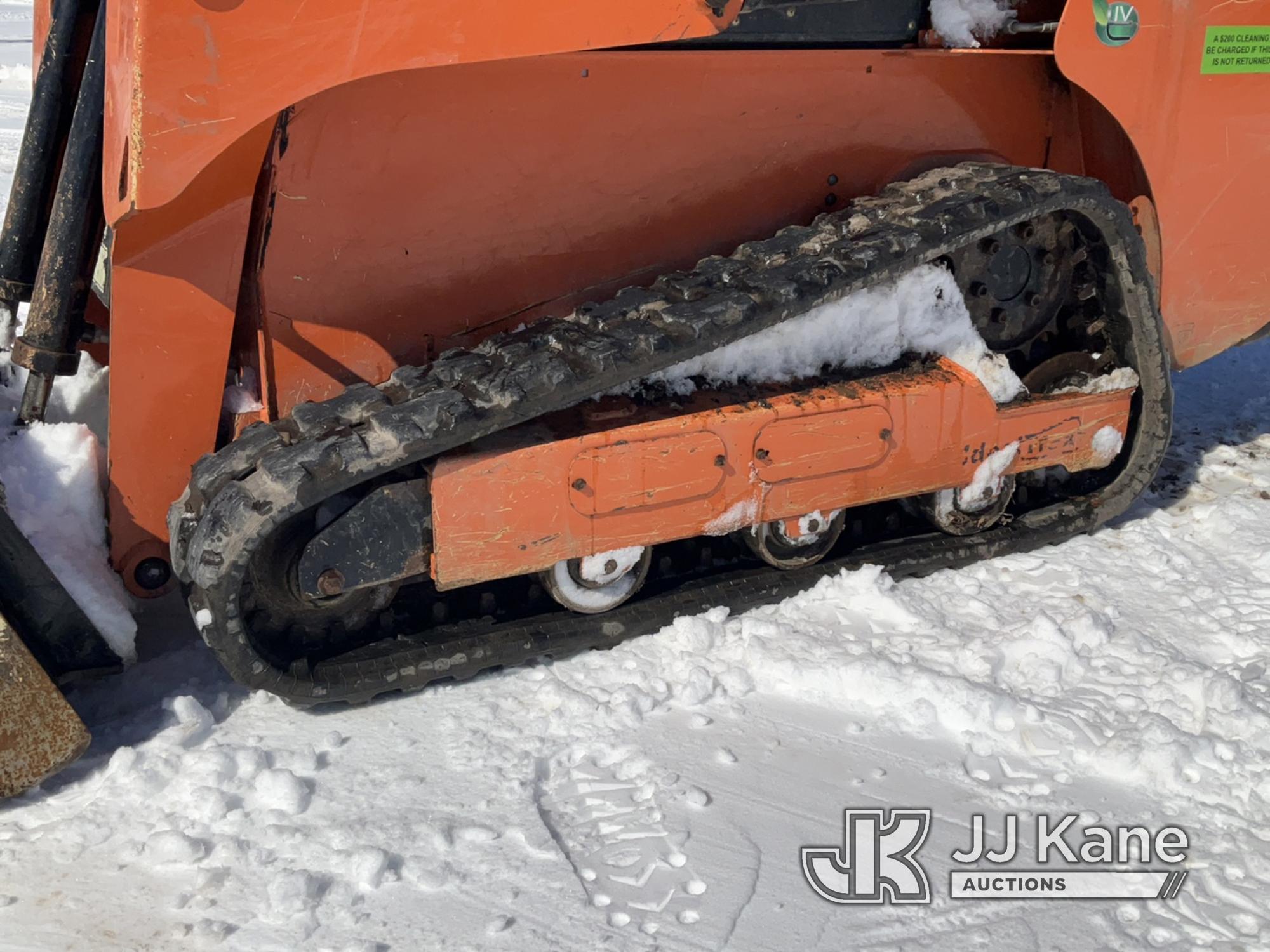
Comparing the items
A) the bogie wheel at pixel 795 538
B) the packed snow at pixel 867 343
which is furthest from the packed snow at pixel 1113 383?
the bogie wheel at pixel 795 538

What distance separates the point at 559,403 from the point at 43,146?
1711 mm

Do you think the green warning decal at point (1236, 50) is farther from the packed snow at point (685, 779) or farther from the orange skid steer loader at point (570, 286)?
the packed snow at point (685, 779)

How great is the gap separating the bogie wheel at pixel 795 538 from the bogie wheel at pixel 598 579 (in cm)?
31

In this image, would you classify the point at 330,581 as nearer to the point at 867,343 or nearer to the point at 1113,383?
the point at 867,343

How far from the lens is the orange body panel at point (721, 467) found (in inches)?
110

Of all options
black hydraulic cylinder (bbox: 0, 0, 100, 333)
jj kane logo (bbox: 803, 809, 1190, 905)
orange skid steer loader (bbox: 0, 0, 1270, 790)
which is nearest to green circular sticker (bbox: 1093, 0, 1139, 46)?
orange skid steer loader (bbox: 0, 0, 1270, 790)

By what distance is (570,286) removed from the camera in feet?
10.3

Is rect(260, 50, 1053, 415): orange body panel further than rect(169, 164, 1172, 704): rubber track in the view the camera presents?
Yes

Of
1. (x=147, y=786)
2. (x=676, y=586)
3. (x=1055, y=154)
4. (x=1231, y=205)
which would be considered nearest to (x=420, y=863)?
(x=147, y=786)

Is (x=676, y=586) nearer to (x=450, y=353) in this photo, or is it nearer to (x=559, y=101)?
(x=450, y=353)

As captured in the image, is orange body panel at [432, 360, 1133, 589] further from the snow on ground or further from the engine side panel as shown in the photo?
the engine side panel

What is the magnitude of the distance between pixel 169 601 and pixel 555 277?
1.36 meters

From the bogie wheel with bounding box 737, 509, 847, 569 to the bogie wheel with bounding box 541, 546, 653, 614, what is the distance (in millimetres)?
311

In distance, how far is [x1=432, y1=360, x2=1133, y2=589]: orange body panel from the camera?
2803 millimetres
